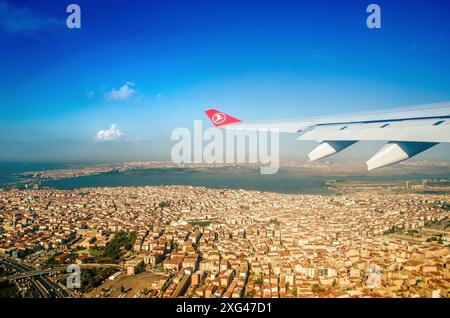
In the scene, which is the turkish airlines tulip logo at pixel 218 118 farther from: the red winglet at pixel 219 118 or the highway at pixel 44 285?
the highway at pixel 44 285

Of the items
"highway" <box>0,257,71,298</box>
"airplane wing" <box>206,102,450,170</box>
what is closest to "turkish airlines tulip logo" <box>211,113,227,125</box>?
"airplane wing" <box>206,102,450,170</box>

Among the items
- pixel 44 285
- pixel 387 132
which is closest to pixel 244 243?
pixel 44 285

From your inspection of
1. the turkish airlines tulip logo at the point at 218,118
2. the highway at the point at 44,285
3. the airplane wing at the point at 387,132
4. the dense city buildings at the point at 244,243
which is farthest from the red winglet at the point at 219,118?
the highway at the point at 44,285

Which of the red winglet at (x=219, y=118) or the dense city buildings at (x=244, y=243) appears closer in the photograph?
the red winglet at (x=219, y=118)

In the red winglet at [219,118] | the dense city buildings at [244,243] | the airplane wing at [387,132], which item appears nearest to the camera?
the airplane wing at [387,132]

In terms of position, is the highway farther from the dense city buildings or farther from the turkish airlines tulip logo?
the turkish airlines tulip logo

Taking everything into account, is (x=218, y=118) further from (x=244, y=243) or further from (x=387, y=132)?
(x=244, y=243)
